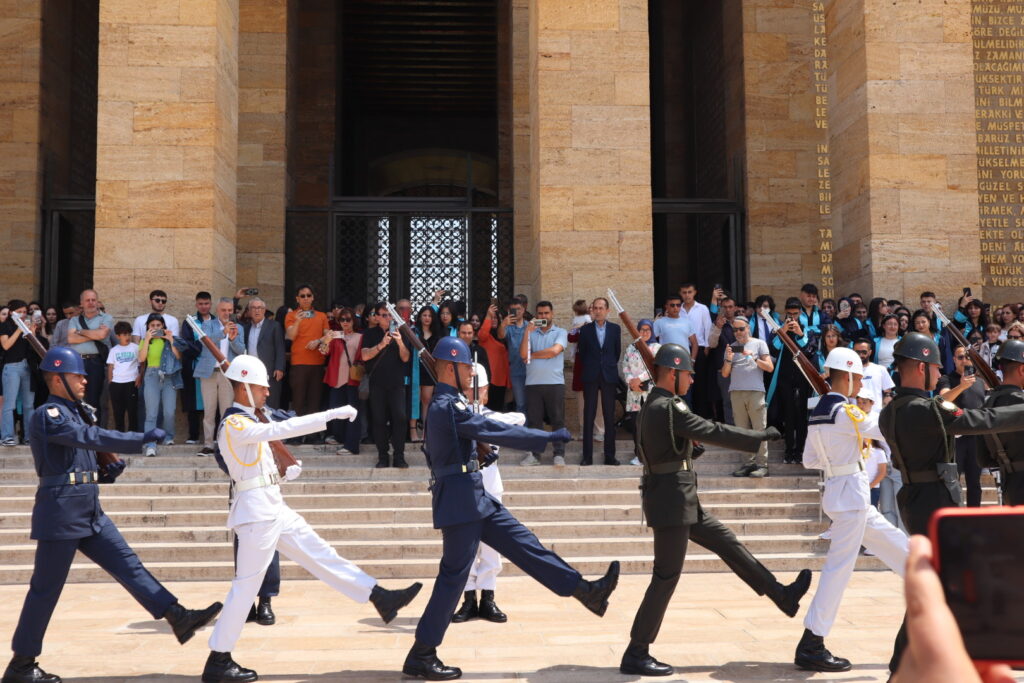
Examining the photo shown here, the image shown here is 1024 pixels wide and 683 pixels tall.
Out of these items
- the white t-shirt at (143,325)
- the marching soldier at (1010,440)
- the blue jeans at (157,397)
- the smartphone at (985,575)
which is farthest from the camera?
the white t-shirt at (143,325)

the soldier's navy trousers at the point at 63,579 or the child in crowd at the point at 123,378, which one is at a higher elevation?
the child in crowd at the point at 123,378

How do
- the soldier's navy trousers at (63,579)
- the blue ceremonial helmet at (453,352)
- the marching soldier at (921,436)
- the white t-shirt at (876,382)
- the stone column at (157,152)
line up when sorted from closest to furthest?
the marching soldier at (921,436) < the soldier's navy trousers at (63,579) < the blue ceremonial helmet at (453,352) < the white t-shirt at (876,382) < the stone column at (157,152)

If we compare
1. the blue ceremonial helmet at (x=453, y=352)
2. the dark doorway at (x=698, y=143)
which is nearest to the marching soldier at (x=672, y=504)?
the blue ceremonial helmet at (x=453, y=352)

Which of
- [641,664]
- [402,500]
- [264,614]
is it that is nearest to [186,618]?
[264,614]

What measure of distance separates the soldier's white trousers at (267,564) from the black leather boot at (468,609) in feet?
4.69

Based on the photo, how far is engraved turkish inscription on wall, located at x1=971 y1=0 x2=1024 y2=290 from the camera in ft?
56.2

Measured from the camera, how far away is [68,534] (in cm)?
538

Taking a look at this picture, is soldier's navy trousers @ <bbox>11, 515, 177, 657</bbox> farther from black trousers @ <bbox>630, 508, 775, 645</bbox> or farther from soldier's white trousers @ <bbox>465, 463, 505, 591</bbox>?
black trousers @ <bbox>630, 508, 775, 645</bbox>

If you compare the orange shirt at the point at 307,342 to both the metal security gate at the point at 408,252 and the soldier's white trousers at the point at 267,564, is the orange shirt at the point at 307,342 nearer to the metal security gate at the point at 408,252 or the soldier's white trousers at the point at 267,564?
the metal security gate at the point at 408,252

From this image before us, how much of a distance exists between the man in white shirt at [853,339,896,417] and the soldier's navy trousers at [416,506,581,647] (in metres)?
4.70

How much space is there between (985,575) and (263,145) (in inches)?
623

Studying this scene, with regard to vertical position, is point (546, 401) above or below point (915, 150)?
A: below

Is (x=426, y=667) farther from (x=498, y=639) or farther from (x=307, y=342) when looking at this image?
(x=307, y=342)

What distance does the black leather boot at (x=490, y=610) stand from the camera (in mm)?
6984
